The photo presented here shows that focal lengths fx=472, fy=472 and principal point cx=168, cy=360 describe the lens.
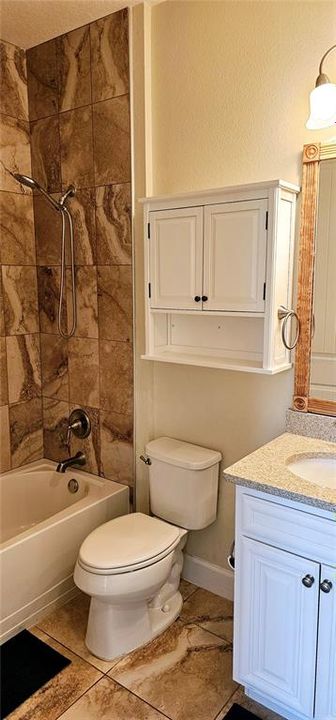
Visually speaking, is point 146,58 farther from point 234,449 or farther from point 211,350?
point 234,449

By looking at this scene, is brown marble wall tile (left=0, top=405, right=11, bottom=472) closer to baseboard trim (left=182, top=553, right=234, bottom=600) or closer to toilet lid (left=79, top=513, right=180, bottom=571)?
toilet lid (left=79, top=513, right=180, bottom=571)

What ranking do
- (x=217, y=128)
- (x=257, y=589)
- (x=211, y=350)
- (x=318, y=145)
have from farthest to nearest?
(x=211, y=350) < (x=217, y=128) < (x=318, y=145) < (x=257, y=589)

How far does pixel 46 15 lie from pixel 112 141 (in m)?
0.61

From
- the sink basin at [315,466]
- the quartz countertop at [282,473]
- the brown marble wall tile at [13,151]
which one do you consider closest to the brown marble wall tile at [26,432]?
the brown marble wall tile at [13,151]

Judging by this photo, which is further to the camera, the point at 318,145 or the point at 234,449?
the point at 234,449

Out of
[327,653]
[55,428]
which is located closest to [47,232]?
[55,428]

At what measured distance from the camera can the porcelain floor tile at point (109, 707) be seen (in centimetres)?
162

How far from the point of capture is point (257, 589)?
1.53 metres

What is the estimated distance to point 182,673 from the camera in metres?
1.81

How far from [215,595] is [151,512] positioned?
497 millimetres

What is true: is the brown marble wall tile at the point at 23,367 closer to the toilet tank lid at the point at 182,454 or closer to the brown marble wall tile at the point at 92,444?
the brown marble wall tile at the point at 92,444

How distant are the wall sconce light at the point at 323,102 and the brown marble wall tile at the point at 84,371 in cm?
143

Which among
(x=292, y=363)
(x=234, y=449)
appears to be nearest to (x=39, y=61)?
(x=292, y=363)

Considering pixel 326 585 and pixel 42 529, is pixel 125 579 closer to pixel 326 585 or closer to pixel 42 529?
pixel 42 529
